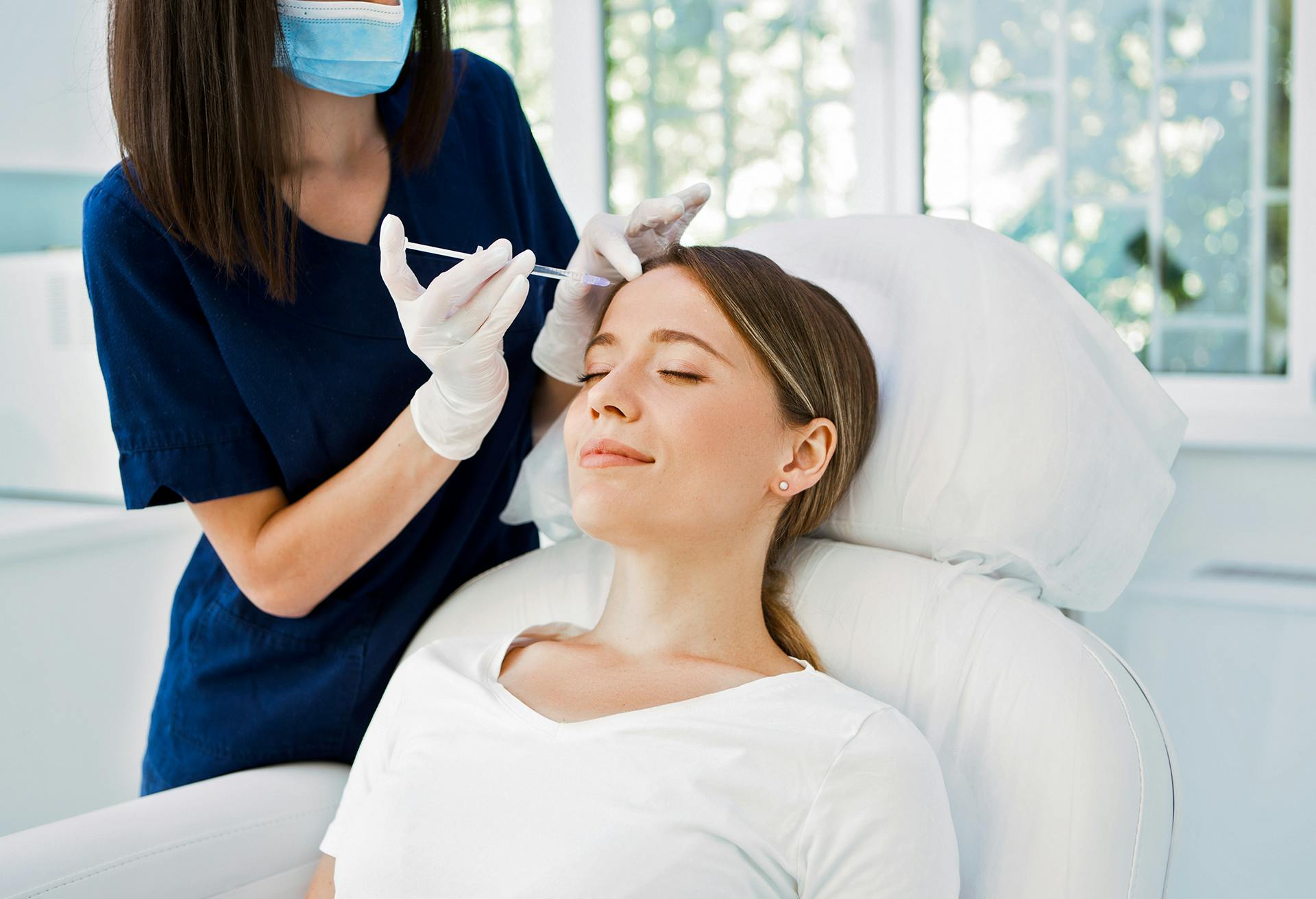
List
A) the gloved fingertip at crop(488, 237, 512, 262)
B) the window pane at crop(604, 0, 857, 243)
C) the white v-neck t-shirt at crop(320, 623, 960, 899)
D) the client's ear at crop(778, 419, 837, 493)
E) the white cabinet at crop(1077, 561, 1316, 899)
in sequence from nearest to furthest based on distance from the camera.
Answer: the white v-neck t-shirt at crop(320, 623, 960, 899), the gloved fingertip at crop(488, 237, 512, 262), the client's ear at crop(778, 419, 837, 493), the white cabinet at crop(1077, 561, 1316, 899), the window pane at crop(604, 0, 857, 243)

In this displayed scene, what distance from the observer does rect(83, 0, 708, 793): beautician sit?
1121 mm

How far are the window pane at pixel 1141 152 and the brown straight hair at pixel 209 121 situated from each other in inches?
66.2

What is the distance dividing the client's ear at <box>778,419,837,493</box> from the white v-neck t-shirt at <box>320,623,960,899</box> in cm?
21

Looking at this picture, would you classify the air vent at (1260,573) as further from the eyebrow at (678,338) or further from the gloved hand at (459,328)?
the gloved hand at (459,328)

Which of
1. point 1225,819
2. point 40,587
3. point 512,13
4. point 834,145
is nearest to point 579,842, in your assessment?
point 1225,819

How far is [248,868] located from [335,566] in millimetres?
336

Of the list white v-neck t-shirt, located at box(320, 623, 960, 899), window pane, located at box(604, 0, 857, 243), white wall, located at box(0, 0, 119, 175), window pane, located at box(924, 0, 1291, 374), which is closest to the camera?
Result: white v-neck t-shirt, located at box(320, 623, 960, 899)

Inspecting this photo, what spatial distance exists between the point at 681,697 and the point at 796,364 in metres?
0.35

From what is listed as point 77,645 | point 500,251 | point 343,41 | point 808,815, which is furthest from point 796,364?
point 77,645

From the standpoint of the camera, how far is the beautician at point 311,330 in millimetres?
1121

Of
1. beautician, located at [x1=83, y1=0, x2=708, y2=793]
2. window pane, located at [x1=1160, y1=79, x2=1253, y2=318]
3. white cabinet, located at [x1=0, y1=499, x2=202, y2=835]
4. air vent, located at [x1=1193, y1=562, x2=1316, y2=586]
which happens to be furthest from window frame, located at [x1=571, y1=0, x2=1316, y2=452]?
white cabinet, located at [x1=0, y1=499, x2=202, y2=835]

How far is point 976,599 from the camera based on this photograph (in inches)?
43.1

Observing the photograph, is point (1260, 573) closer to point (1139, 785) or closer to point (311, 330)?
point (1139, 785)

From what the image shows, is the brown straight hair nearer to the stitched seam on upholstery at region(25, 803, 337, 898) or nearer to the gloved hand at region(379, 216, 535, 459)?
the gloved hand at region(379, 216, 535, 459)
